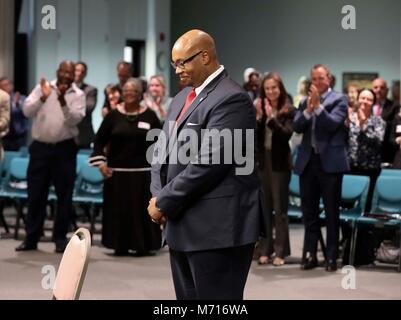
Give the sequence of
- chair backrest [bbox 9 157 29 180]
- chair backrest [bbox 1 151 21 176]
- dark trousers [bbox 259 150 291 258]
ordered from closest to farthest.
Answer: dark trousers [bbox 259 150 291 258], chair backrest [bbox 9 157 29 180], chair backrest [bbox 1 151 21 176]

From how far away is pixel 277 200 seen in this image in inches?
331

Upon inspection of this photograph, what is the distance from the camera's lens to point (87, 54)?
604 inches

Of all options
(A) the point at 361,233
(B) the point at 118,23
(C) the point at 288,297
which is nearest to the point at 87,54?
(B) the point at 118,23

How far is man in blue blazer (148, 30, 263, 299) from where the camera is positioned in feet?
13.5

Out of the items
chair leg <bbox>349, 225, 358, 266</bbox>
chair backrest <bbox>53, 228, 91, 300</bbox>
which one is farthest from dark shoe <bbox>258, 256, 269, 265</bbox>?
chair backrest <bbox>53, 228, 91, 300</bbox>

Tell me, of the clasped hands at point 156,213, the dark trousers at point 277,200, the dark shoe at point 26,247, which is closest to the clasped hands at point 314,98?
the dark trousers at point 277,200

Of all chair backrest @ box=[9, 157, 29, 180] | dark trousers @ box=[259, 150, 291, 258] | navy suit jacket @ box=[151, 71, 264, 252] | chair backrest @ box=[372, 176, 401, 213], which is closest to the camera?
navy suit jacket @ box=[151, 71, 264, 252]

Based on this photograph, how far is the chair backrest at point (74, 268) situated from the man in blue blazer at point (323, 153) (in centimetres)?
448

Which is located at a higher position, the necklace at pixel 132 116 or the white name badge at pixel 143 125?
the necklace at pixel 132 116

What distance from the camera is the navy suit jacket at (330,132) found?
7938 mm

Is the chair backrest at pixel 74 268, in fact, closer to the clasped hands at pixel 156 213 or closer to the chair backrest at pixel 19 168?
the clasped hands at pixel 156 213

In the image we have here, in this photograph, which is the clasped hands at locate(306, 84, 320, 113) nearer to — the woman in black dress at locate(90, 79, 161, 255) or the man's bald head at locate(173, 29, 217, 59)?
the woman in black dress at locate(90, 79, 161, 255)

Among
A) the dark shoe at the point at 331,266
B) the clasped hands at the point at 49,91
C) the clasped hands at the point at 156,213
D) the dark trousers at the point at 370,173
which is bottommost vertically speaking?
the dark shoe at the point at 331,266

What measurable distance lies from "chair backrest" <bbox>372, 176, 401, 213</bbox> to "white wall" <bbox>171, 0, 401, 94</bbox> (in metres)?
7.79
